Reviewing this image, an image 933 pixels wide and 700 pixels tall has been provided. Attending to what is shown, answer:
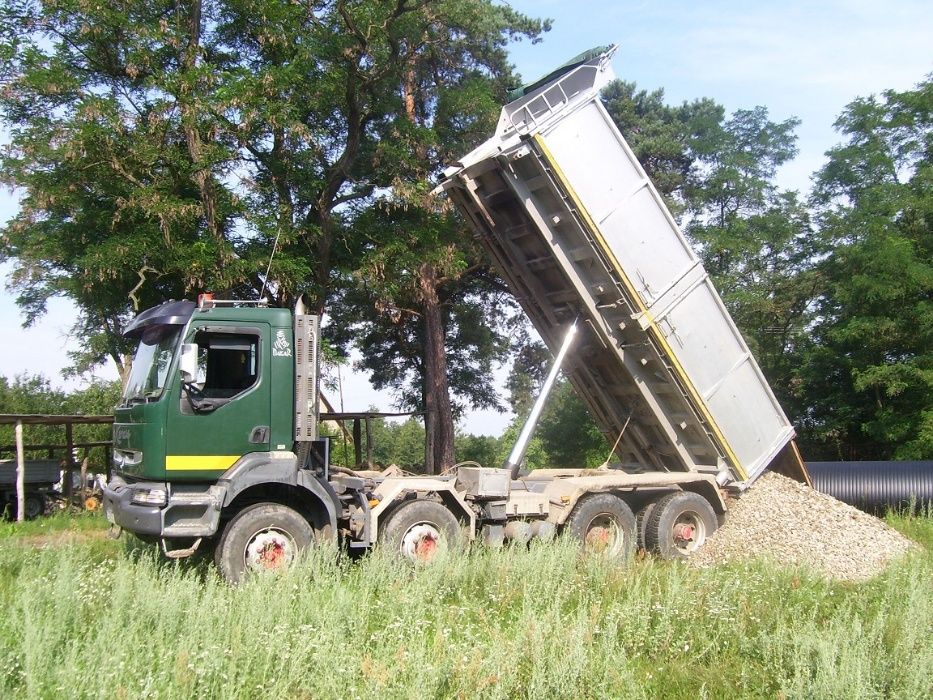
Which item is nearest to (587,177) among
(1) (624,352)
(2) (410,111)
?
(1) (624,352)

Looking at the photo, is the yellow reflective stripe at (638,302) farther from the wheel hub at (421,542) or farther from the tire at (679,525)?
the wheel hub at (421,542)

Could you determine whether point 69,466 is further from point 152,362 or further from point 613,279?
point 613,279

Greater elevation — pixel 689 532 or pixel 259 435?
pixel 259 435

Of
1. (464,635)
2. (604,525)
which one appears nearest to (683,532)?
(604,525)

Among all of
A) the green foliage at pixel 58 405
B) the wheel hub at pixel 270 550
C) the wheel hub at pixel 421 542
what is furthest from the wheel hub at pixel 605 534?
the green foliage at pixel 58 405

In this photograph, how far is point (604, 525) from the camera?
911 cm

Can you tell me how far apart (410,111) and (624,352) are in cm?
1269

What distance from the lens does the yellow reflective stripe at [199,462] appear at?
7066 mm

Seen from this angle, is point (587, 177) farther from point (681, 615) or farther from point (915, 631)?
point (915, 631)

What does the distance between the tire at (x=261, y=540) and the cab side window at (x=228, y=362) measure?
1128 mm

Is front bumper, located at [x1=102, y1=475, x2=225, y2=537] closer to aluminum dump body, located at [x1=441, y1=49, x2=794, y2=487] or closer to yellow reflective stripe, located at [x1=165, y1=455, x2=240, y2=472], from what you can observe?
yellow reflective stripe, located at [x1=165, y1=455, x2=240, y2=472]

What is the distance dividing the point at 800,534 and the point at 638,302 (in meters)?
3.36

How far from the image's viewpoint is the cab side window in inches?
295

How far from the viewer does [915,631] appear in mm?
4992
